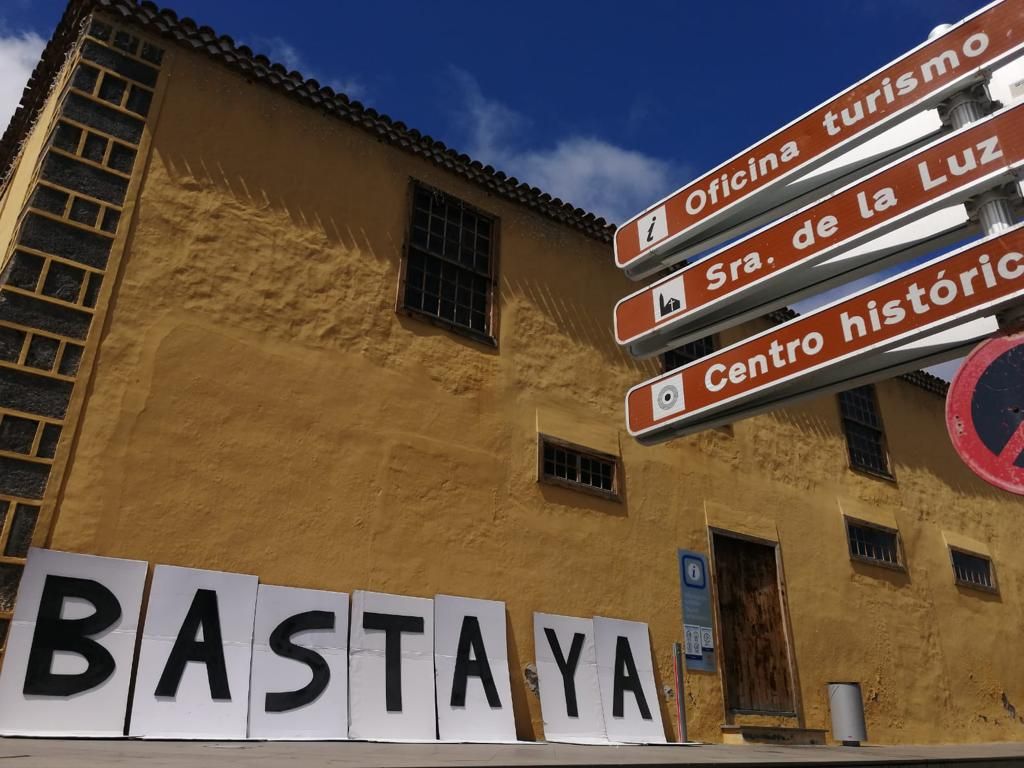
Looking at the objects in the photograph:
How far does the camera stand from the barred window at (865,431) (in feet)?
41.3

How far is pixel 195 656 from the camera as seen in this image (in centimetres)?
578

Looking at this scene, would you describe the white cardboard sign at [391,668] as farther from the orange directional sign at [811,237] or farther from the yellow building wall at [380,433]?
the orange directional sign at [811,237]

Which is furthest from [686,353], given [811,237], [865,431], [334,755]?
[334,755]

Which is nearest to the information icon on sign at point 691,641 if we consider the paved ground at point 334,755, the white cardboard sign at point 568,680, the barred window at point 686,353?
the white cardboard sign at point 568,680

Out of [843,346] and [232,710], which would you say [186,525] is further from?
[843,346]

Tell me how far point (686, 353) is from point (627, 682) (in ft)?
16.1

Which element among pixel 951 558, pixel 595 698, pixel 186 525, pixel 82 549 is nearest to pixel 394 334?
pixel 186 525

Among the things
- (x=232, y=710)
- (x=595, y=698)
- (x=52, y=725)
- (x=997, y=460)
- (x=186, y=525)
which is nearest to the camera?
(x=997, y=460)

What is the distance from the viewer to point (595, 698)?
7.70m

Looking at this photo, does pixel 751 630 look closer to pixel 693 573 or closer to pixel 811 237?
pixel 693 573

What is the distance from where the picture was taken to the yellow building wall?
6434mm

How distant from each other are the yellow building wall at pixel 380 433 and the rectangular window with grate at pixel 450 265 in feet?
0.58

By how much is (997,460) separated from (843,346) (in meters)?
1.06

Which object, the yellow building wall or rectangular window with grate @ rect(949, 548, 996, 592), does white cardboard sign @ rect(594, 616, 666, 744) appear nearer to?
the yellow building wall
